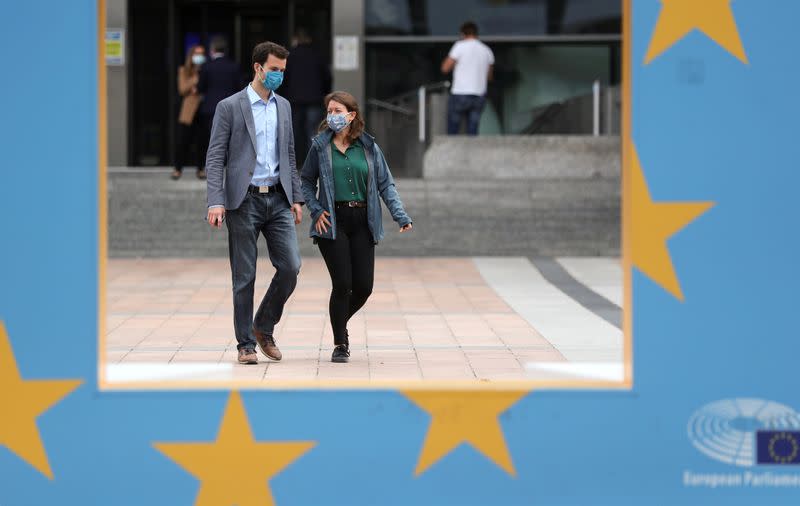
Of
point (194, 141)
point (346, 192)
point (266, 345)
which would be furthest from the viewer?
point (194, 141)

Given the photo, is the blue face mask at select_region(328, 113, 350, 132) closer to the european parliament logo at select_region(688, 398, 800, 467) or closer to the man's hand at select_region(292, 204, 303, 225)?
the man's hand at select_region(292, 204, 303, 225)

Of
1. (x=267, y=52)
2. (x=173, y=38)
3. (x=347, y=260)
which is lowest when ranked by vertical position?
(x=347, y=260)

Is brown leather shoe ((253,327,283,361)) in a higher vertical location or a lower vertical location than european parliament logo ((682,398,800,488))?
lower

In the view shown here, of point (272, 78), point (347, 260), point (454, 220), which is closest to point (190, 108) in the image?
point (454, 220)

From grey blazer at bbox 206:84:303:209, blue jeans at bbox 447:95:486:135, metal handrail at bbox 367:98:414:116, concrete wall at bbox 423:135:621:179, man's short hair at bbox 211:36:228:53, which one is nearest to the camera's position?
grey blazer at bbox 206:84:303:209

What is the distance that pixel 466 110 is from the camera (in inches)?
711

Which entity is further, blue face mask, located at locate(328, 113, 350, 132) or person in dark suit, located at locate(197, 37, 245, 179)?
person in dark suit, located at locate(197, 37, 245, 179)

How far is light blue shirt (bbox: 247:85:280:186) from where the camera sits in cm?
776

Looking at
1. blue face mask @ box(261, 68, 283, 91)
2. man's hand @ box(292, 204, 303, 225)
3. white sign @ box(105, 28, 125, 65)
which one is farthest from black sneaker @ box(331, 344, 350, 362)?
white sign @ box(105, 28, 125, 65)

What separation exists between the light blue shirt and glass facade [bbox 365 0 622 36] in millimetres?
14513

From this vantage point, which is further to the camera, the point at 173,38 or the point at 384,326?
the point at 173,38

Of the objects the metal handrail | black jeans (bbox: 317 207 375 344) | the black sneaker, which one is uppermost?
the metal handrail

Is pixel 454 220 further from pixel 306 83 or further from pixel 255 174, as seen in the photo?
pixel 255 174

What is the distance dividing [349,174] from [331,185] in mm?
128
